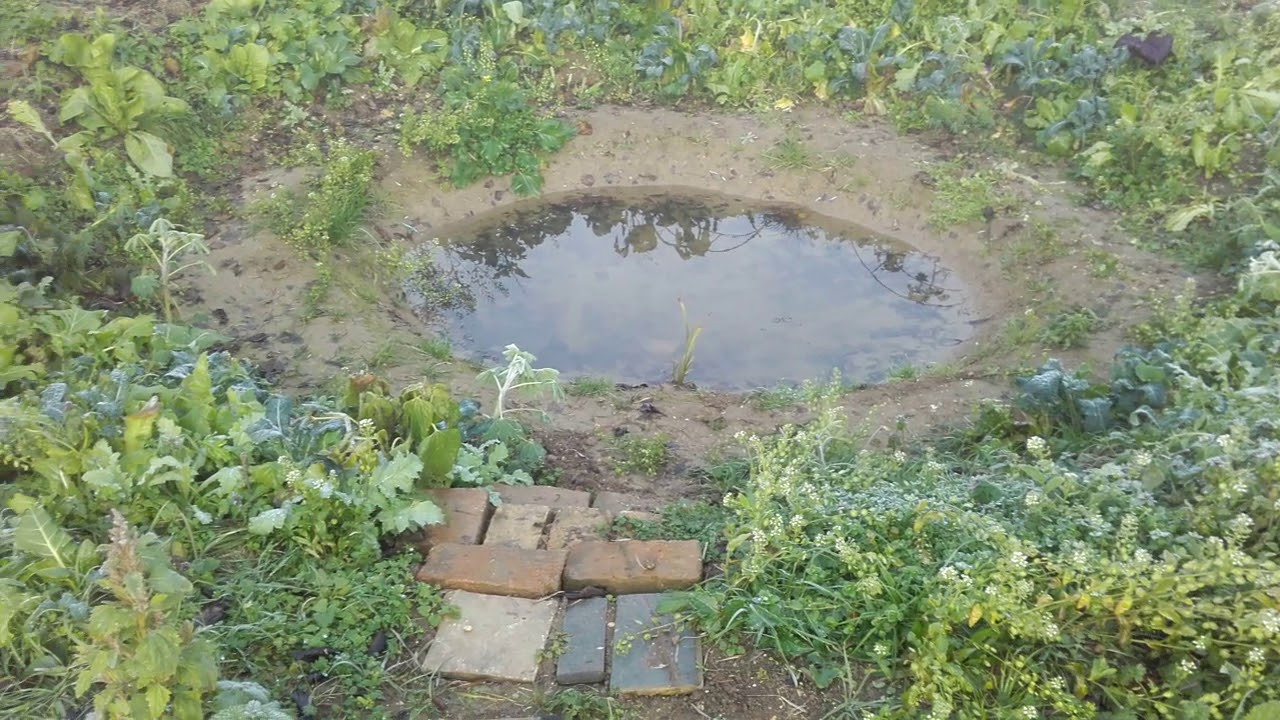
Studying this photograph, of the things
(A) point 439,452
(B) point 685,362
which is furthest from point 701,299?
(A) point 439,452

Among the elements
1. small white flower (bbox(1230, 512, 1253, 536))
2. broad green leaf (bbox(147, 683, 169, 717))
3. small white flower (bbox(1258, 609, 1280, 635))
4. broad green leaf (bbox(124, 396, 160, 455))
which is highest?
small white flower (bbox(1230, 512, 1253, 536))

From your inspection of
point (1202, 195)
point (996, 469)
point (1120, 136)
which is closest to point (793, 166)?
point (1120, 136)

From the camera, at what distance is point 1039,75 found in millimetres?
7160

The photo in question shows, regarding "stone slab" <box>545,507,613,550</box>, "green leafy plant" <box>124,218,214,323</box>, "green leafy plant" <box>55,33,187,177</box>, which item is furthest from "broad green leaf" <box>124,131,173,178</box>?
"stone slab" <box>545,507,613,550</box>

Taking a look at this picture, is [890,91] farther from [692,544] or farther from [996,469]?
[692,544]

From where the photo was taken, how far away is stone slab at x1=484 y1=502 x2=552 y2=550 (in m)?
3.51

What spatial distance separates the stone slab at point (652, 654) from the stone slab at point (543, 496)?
90cm

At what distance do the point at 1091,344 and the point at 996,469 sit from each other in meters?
1.99

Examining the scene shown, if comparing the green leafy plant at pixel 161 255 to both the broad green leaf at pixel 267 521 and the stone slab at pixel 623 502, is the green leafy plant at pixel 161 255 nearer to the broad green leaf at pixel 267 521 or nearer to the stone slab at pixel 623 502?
the broad green leaf at pixel 267 521

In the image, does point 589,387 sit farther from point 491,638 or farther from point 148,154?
point 148,154

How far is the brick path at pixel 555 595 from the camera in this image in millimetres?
2885

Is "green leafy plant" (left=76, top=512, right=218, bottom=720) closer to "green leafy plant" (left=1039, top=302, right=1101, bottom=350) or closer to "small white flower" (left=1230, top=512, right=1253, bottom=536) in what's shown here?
"small white flower" (left=1230, top=512, right=1253, bottom=536)

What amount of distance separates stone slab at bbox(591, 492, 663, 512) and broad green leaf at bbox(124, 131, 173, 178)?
4.16 metres

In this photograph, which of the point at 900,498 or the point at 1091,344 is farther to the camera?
the point at 1091,344
